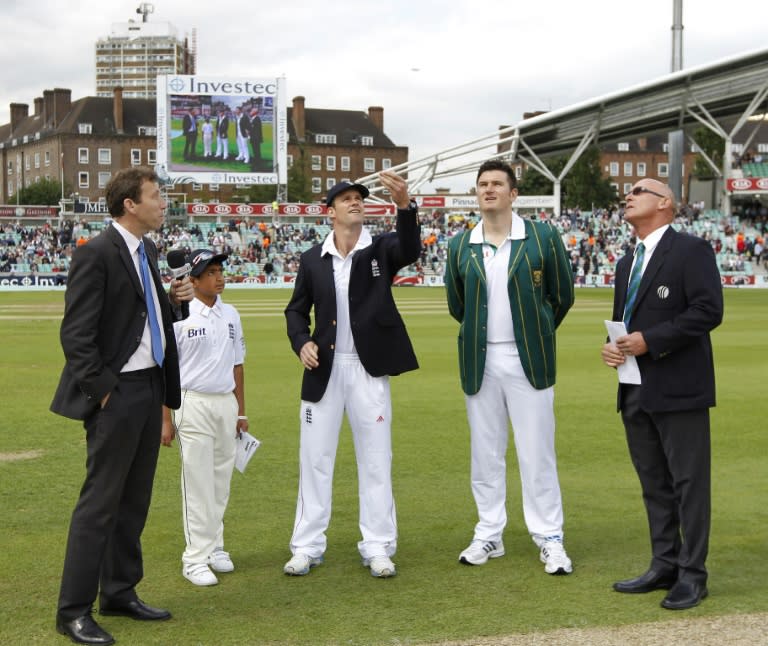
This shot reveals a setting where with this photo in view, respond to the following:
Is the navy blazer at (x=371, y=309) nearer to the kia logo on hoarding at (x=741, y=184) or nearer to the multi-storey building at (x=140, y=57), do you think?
the kia logo on hoarding at (x=741, y=184)

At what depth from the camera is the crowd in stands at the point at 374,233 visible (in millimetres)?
51406

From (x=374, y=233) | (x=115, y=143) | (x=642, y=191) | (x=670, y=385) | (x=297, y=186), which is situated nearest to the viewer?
(x=670, y=385)

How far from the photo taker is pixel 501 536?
6020 millimetres

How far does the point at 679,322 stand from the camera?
16.6ft

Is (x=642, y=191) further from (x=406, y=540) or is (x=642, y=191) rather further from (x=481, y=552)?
(x=406, y=540)

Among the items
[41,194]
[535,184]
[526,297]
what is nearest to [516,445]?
[526,297]

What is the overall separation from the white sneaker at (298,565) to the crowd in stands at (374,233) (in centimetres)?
4413

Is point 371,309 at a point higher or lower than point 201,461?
higher

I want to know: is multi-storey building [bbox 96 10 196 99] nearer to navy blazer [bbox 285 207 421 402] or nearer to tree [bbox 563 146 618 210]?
tree [bbox 563 146 618 210]

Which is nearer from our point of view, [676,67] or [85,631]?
[85,631]

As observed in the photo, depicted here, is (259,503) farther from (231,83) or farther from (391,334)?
(231,83)

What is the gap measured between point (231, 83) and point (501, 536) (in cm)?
5752

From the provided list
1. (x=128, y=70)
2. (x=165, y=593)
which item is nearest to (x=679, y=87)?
(x=165, y=593)

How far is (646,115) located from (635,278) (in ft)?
190
